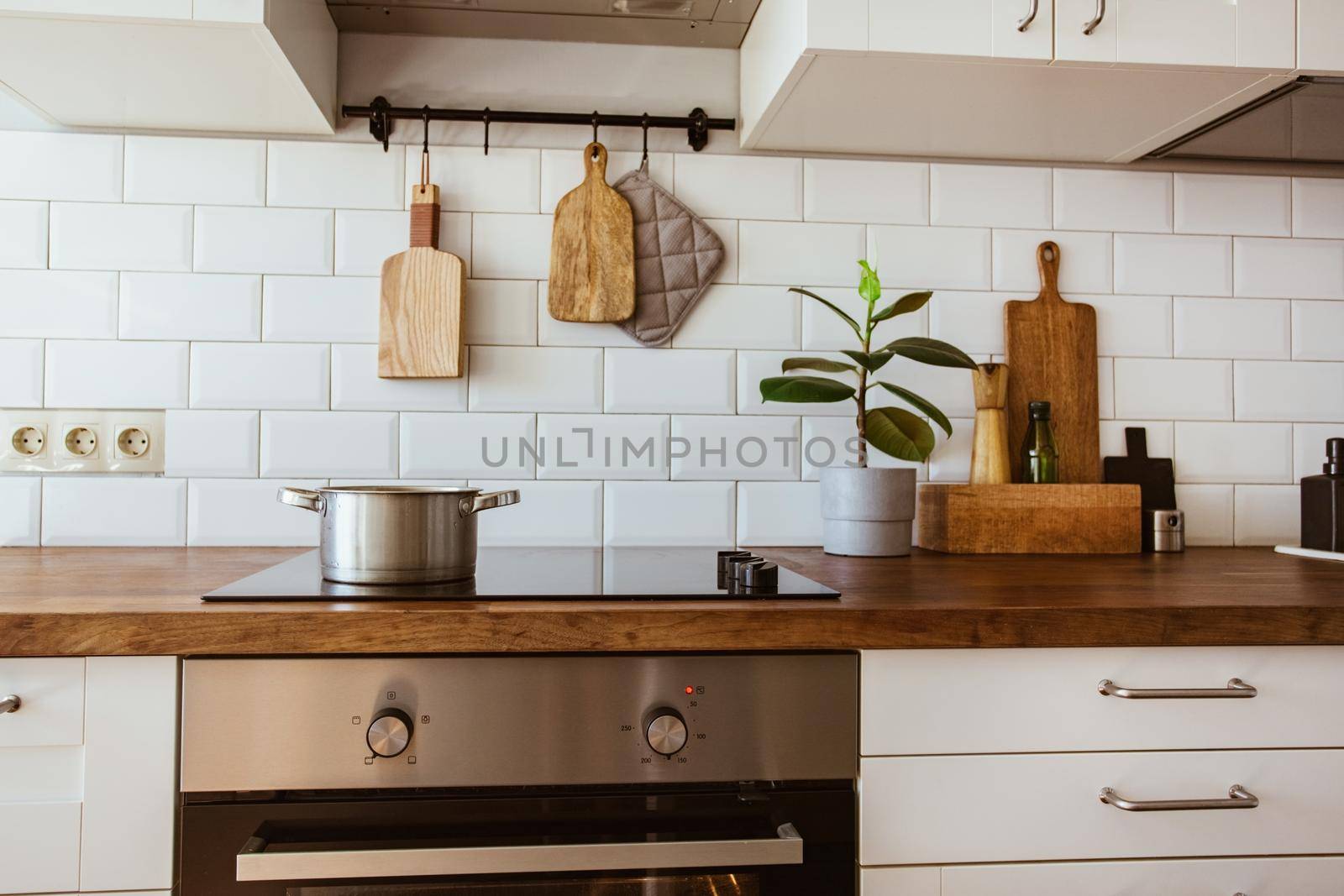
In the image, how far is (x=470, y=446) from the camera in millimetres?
1456

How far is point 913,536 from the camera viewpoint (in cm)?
153

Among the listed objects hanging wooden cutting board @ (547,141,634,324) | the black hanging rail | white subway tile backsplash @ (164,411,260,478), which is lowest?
white subway tile backsplash @ (164,411,260,478)

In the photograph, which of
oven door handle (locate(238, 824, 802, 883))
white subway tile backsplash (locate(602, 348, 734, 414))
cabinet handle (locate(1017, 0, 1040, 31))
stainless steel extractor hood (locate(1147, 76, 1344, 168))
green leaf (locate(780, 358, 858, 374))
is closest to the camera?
Result: oven door handle (locate(238, 824, 802, 883))

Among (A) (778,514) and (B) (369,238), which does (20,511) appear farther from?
(A) (778,514)

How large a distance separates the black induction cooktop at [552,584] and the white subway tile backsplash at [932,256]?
0.61 m

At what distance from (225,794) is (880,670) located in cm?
63

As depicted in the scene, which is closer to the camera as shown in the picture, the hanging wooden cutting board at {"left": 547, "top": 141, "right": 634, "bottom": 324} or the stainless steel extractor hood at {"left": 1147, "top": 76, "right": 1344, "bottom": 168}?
the stainless steel extractor hood at {"left": 1147, "top": 76, "right": 1344, "bottom": 168}

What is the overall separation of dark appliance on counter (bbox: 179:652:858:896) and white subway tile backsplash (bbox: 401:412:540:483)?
24.7 inches

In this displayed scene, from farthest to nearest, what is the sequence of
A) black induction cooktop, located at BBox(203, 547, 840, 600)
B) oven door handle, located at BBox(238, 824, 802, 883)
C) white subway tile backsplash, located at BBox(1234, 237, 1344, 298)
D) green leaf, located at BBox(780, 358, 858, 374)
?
white subway tile backsplash, located at BBox(1234, 237, 1344, 298), green leaf, located at BBox(780, 358, 858, 374), black induction cooktop, located at BBox(203, 547, 840, 600), oven door handle, located at BBox(238, 824, 802, 883)

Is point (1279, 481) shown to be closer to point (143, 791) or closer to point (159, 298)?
point (143, 791)

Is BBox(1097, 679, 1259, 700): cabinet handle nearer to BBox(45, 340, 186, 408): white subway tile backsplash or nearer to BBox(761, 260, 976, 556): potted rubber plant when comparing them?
BBox(761, 260, 976, 556): potted rubber plant

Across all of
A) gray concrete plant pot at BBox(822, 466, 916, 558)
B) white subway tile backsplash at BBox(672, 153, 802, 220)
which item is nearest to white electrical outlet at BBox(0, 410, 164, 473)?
white subway tile backsplash at BBox(672, 153, 802, 220)

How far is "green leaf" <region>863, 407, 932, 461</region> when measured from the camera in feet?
4.37

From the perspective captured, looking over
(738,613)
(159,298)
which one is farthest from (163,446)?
(738,613)
